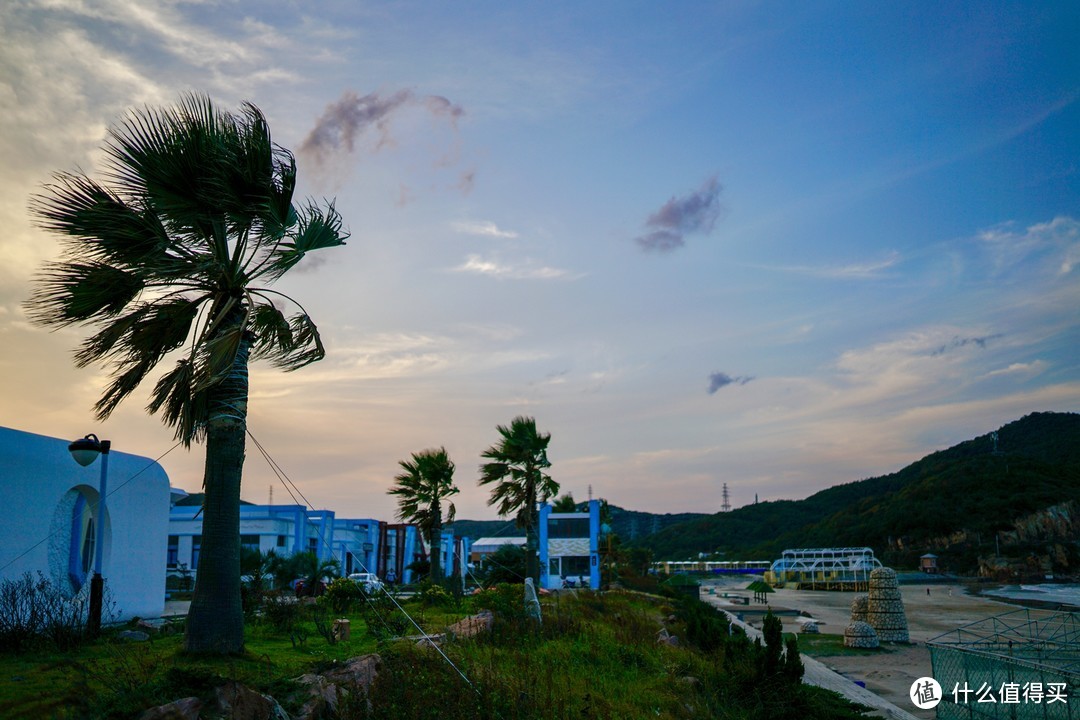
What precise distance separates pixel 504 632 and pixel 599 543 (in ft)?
168

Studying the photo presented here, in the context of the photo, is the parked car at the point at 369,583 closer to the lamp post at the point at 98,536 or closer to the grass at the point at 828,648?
the lamp post at the point at 98,536

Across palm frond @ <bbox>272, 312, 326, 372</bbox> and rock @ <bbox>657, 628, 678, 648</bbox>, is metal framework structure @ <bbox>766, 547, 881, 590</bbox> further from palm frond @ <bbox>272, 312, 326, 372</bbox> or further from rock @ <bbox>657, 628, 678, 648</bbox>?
palm frond @ <bbox>272, 312, 326, 372</bbox>

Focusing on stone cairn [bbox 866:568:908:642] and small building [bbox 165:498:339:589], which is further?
small building [bbox 165:498:339:589]

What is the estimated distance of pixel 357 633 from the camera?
14297 mm

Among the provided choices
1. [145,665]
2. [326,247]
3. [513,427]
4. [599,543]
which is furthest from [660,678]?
[599,543]

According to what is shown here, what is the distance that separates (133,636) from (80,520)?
17.1 ft

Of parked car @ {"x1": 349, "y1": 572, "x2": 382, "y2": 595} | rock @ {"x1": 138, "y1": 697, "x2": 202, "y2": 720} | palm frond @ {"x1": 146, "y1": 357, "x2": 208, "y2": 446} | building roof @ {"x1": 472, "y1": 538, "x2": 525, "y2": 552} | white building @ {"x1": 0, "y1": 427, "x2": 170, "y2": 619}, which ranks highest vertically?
palm frond @ {"x1": 146, "y1": 357, "x2": 208, "y2": 446}

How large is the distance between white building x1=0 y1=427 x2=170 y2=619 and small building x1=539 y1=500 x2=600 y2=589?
49557 mm

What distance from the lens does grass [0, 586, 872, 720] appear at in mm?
7410

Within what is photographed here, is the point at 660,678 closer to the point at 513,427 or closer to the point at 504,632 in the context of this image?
the point at 504,632

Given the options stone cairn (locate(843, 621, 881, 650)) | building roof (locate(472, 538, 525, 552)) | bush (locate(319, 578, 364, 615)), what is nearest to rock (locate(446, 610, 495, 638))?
bush (locate(319, 578, 364, 615))

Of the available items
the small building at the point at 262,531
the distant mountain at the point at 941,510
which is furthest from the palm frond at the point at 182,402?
the distant mountain at the point at 941,510

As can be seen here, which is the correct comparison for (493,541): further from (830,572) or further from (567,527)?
(830,572)

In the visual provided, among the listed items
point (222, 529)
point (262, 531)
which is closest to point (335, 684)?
point (222, 529)
